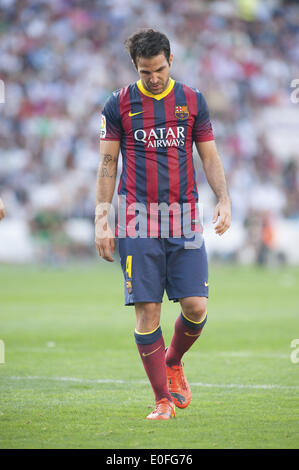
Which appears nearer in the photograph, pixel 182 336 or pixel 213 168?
pixel 213 168

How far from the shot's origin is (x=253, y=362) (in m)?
6.70

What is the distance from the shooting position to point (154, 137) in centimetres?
458

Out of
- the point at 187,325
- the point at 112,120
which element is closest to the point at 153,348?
the point at 187,325

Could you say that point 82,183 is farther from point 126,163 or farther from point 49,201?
point 126,163

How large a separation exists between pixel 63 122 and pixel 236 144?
485 cm

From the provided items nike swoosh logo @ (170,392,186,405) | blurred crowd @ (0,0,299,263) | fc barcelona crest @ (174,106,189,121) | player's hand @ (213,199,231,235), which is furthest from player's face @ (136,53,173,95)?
blurred crowd @ (0,0,299,263)

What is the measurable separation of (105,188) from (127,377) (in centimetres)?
190

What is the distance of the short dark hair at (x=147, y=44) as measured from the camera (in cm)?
437

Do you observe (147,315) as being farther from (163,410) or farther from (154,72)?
(154,72)

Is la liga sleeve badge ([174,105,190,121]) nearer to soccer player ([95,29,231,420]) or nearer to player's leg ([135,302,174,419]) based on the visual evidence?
soccer player ([95,29,231,420])

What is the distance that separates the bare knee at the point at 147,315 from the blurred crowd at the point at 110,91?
15154 millimetres

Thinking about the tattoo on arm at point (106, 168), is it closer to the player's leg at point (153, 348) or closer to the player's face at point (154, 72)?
the player's face at point (154, 72)

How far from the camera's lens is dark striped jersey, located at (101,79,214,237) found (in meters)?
4.59
